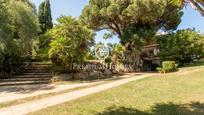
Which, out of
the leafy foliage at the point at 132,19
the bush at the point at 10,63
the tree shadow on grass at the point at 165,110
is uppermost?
the leafy foliage at the point at 132,19

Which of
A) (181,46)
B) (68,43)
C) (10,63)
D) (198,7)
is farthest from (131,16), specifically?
(198,7)

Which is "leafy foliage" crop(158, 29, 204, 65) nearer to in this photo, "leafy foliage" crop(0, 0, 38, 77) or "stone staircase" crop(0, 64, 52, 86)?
"stone staircase" crop(0, 64, 52, 86)

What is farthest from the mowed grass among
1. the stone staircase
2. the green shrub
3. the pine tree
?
the pine tree

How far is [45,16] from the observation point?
115 feet

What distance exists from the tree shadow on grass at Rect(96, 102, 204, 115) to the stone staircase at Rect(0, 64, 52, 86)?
992cm

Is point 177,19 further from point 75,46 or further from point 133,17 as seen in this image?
point 75,46

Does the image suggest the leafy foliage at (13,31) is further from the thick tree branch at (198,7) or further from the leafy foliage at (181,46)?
the leafy foliage at (181,46)

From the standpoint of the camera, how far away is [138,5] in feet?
92.1

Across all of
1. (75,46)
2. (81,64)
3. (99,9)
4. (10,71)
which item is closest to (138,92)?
(75,46)

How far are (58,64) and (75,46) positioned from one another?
2.11 m

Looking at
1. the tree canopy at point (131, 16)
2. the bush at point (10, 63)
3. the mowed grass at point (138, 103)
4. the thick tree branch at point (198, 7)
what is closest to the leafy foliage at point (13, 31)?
the bush at point (10, 63)

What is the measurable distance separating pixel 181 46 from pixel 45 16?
1714cm

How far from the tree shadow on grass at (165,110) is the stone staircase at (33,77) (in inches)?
391

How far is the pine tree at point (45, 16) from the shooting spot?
34700 millimetres
